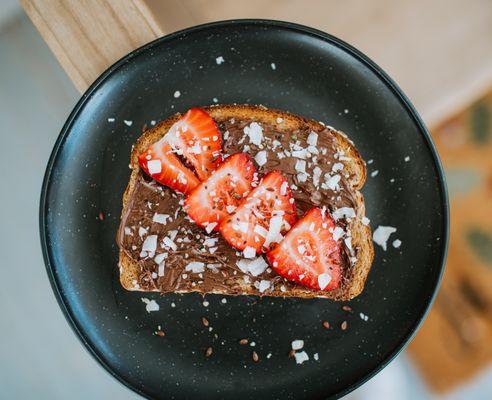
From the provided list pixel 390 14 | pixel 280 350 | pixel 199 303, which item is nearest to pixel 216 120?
pixel 199 303

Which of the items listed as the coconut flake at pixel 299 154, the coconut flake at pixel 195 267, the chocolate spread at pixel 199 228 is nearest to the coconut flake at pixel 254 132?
the chocolate spread at pixel 199 228

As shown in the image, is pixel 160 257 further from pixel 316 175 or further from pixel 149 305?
pixel 316 175

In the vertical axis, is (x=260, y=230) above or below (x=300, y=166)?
below

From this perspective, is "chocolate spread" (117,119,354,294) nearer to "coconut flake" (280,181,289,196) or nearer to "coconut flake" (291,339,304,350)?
"coconut flake" (280,181,289,196)

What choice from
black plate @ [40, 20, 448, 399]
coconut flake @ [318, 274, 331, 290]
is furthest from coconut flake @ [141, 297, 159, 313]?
coconut flake @ [318, 274, 331, 290]

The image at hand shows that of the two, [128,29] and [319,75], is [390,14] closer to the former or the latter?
[319,75]

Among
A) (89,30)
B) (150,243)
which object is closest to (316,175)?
(150,243)
